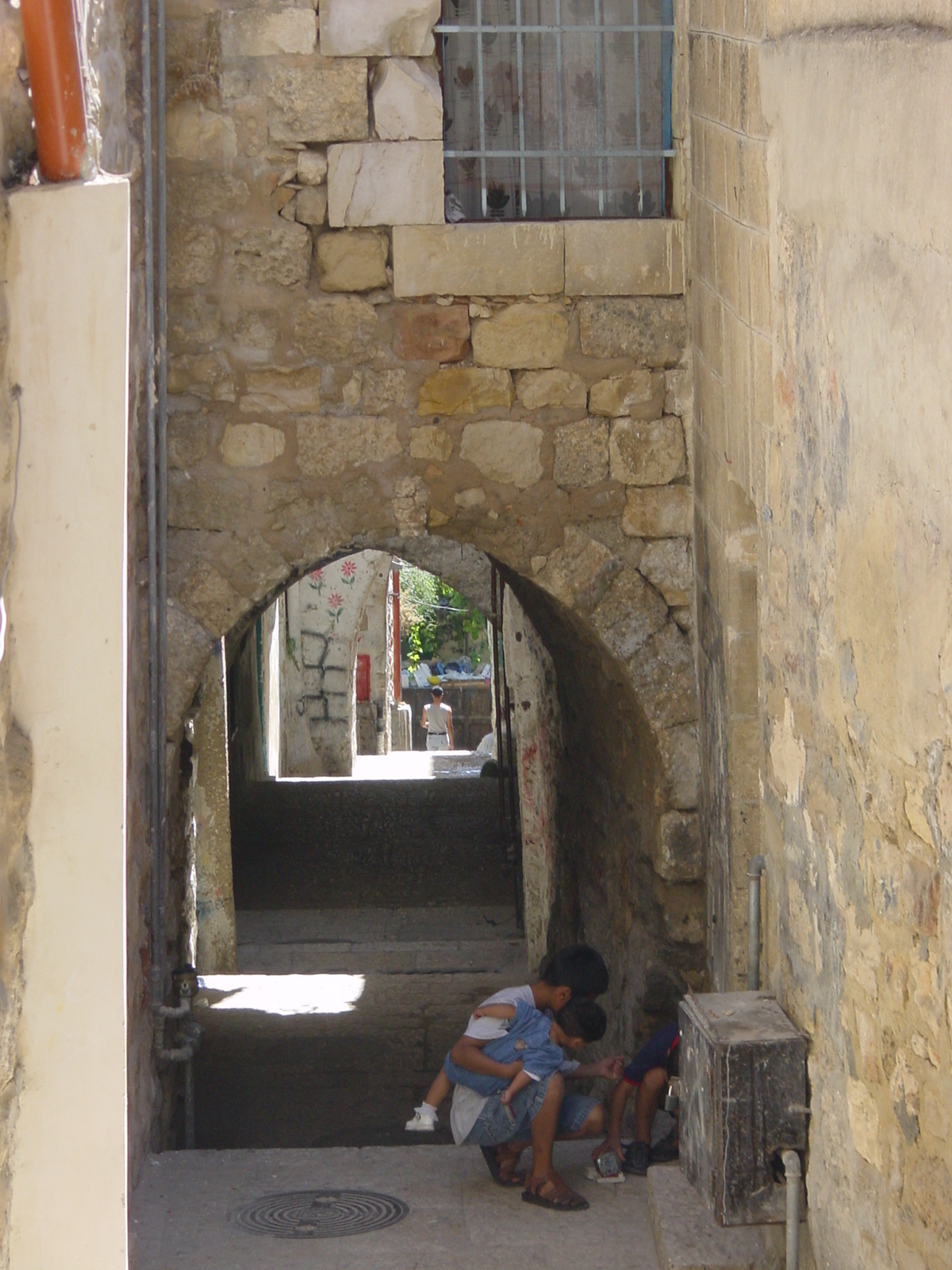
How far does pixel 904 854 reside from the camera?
245 centimetres

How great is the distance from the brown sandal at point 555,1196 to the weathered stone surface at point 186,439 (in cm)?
245

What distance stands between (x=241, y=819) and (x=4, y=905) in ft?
28.4

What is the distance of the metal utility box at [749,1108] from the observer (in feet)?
10.3

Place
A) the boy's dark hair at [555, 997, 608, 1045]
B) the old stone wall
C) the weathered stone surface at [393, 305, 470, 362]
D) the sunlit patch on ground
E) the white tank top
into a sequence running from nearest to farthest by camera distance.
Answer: the old stone wall → the boy's dark hair at [555, 997, 608, 1045] → the weathered stone surface at [393, 305, 470, 362] → the sunlit patch on ground → the white tank top

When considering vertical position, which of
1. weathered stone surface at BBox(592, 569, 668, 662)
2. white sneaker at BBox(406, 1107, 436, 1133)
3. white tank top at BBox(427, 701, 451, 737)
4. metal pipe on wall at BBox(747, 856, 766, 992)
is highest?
weathered stone surface at BBox(592, 569, 668, 662)

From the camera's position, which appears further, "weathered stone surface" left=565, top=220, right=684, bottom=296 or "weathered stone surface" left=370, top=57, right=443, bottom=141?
"weathered stone surface" left=565, top=220, right=684, bottom=296

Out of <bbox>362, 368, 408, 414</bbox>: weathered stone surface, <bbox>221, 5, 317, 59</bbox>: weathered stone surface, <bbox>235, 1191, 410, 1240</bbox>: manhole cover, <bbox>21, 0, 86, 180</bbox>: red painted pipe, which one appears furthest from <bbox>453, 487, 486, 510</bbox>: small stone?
<bbox>21, 0, 86, 180</bbox>: red painted pipe

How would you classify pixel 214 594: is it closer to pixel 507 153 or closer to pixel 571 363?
pixel 571 363

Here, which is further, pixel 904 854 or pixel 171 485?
pixel 171 485

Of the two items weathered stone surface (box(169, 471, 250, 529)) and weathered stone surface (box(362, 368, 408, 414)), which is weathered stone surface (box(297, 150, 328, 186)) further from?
weathered stone surface (box(169, 471, 250, 529))

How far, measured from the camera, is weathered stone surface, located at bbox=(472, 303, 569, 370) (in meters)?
4.93

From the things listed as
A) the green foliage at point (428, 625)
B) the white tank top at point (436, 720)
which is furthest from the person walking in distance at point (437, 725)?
the green foliage at point (428, 625)

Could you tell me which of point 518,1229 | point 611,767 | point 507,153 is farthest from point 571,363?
point 518,1229

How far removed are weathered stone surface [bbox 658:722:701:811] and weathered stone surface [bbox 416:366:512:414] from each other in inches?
47.6
